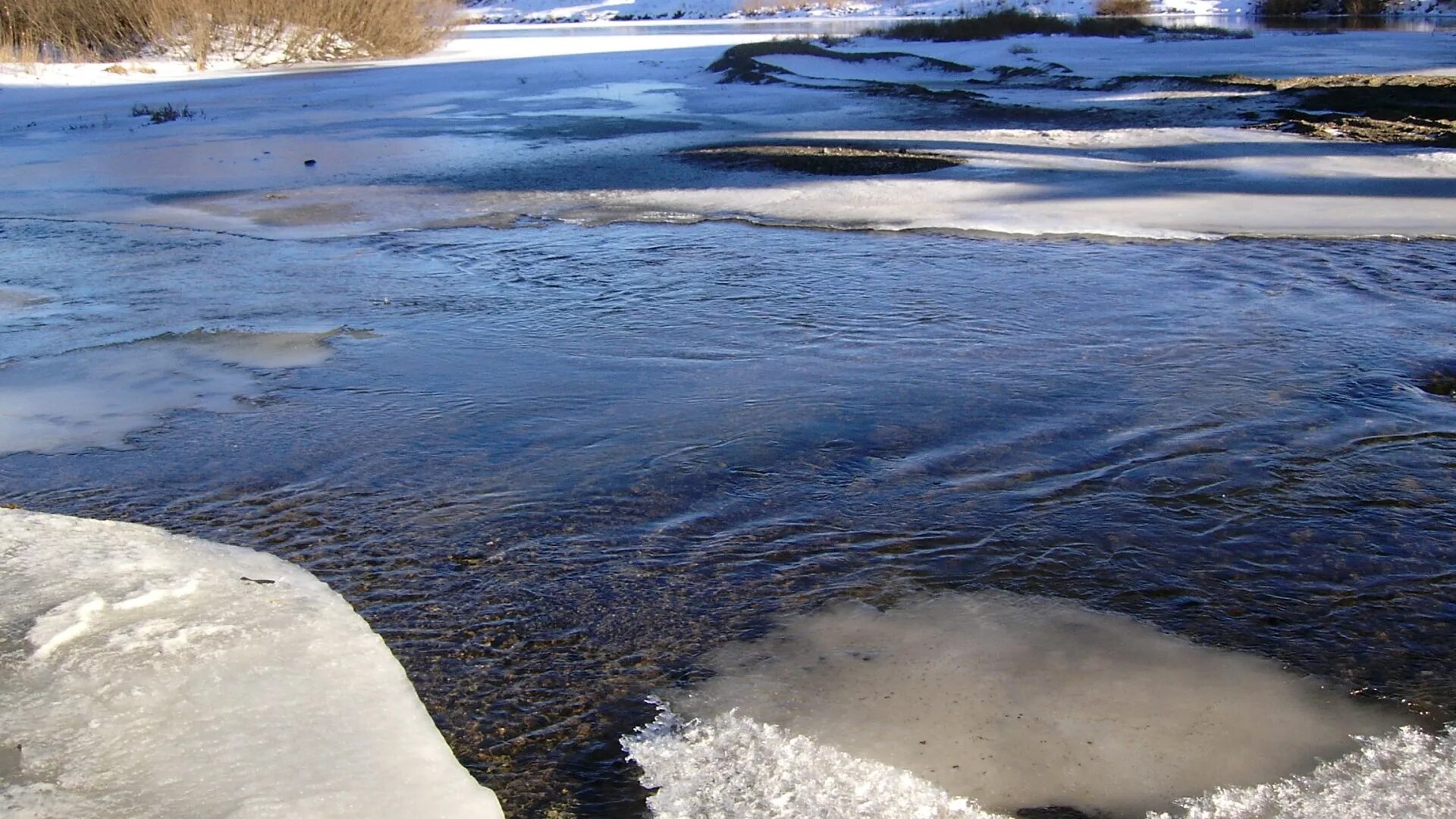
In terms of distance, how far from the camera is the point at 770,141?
1045cm

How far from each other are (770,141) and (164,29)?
1794cm

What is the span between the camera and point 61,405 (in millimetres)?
4062

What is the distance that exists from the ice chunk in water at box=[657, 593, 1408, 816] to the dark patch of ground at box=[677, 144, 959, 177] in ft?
20.2

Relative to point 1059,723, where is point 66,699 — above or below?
above

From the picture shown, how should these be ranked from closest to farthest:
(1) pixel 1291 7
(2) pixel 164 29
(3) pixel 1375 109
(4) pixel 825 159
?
(4) pixel 825 159 < (3) pixel 1375 109 < (2) pixel 164 29 < (1) pixel 1291 7

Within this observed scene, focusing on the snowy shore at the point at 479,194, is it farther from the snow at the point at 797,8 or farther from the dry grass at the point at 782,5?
the dry grass at the point at 782,5

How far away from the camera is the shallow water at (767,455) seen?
2.57m

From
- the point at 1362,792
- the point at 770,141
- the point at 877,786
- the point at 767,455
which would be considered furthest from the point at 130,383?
the point at 770,141

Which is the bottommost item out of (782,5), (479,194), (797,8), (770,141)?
(479,194)

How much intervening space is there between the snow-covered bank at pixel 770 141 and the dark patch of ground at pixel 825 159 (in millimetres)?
246

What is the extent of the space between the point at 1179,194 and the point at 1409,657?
17.2ft

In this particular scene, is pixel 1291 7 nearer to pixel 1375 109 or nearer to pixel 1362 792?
pixel 1375 109

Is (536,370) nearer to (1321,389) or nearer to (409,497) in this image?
(409,497)

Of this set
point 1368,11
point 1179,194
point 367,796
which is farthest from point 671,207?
point 1368,11
